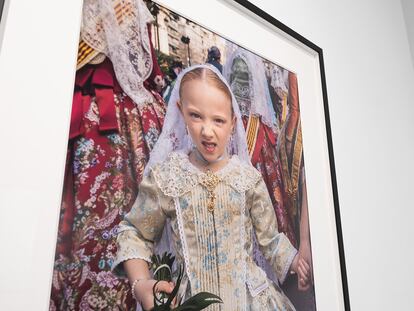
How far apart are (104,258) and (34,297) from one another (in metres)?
0.09

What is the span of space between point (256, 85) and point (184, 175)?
272mm

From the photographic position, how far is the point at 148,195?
1.61 feet

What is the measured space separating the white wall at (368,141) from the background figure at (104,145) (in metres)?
0.40

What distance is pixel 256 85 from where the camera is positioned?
27.5 inches

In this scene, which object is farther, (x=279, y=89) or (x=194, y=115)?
(x=279, y=89)

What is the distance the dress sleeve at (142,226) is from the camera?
449 millimetres

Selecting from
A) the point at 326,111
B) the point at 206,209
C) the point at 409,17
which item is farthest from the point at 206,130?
the point at 409,17

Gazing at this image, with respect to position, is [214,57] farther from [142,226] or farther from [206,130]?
[142,226]

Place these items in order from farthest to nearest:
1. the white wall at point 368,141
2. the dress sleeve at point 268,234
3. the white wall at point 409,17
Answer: the white wall at point 409,17, the white wall at point 368,141, the dress sleeve at point 268,234

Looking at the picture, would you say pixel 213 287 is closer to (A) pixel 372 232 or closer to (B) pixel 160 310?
(B) pixel 160 310

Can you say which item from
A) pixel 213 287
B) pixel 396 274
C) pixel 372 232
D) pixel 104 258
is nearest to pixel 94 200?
pixel 104 258

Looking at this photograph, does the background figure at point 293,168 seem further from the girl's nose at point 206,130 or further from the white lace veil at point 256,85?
the girl's nose at point 206,130

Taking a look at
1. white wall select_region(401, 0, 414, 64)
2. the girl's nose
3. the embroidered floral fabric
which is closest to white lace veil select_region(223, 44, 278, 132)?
the girl's nose

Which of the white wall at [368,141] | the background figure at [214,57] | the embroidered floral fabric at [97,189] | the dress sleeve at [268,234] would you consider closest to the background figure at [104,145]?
the embroidered floral fabric at [97,189]
